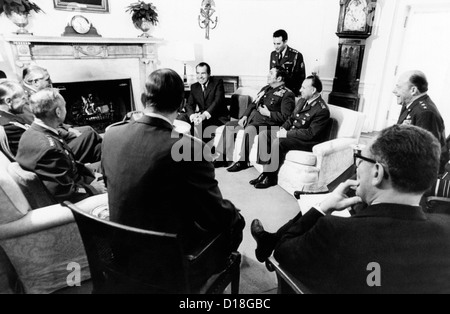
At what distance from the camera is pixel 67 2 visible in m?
3.70

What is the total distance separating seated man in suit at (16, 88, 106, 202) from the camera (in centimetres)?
152

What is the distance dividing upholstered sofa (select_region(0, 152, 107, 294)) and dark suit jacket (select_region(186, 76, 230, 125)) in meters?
2.41

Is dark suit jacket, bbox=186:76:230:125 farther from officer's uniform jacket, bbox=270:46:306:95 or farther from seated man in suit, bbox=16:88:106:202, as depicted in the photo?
seated man in suit, bbox=16:88:106:202

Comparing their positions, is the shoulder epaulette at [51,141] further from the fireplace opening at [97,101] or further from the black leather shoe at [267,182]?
the fireplace opening at [97,101]

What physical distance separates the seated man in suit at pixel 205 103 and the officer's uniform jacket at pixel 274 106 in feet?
1.38

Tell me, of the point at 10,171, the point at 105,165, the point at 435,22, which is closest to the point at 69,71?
the point at 10,171

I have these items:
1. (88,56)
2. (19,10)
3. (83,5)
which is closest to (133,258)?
(19,10)

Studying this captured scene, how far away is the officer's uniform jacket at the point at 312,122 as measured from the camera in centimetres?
293

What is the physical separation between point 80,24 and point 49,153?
9.83 feet

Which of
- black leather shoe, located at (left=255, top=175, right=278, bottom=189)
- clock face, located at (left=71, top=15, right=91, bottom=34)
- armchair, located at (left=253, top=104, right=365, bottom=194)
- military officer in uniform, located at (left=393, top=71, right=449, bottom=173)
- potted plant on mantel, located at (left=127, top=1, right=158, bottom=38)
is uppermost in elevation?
potted plant on mantel, located at (left=127, top=1, right=158, bottom=38)

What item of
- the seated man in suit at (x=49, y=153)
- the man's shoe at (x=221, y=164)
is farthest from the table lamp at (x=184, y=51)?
the seated man in suit at (x=49, y=153)

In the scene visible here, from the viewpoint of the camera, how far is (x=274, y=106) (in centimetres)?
346

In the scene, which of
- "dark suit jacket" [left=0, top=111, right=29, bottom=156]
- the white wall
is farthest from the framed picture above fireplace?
"dark suit jacket" [left=0, top=111, right=29, bottom=156]

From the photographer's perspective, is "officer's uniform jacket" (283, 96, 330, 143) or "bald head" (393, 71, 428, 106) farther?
"officer's uniform jacket" (283, 96, 330, 143)
